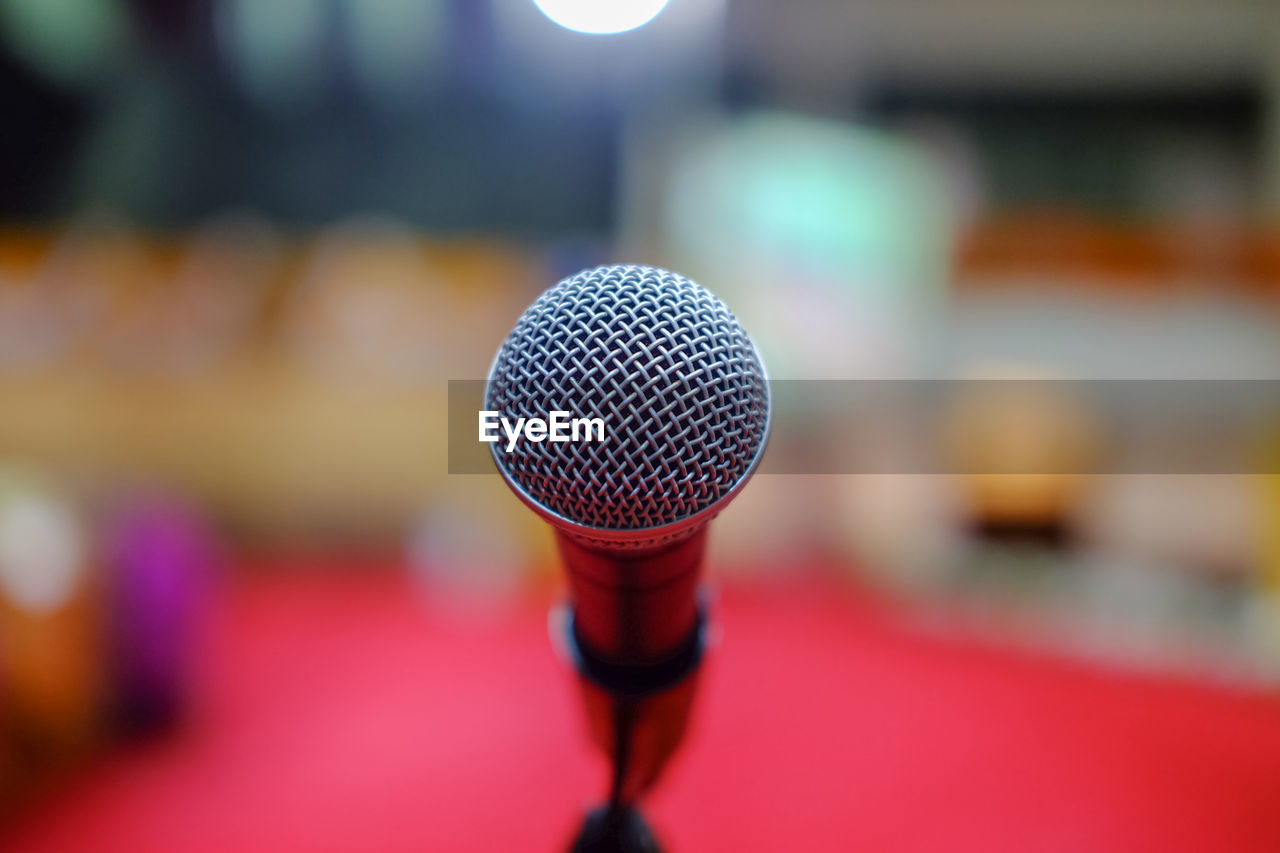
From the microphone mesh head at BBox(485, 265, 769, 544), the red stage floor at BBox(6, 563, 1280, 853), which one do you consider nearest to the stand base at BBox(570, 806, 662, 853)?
the microphone mesh head at BBox(485, 265, 769, 544)

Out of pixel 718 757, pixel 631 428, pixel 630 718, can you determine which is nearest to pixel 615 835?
pixel 630 718

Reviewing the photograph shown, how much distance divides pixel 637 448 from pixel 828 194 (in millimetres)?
2964

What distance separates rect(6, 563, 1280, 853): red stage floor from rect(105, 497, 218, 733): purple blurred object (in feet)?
0.32

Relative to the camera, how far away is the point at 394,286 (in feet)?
9.41

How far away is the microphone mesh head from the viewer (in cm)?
40

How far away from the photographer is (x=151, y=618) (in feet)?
5.84

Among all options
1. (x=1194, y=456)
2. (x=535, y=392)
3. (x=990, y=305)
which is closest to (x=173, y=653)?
(x=535, y=392)

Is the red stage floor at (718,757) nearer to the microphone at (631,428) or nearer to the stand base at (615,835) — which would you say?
the stand base at (615,835)

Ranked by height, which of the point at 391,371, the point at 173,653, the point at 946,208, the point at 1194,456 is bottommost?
the point at 173,653

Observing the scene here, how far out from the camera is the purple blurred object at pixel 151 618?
1693 millimetres

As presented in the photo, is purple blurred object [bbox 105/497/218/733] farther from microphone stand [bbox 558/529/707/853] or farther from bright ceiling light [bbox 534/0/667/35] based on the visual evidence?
bright ceiling light [bbox 534/0/667/35]

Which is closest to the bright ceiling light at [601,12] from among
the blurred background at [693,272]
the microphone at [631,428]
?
the blurred background at [693,272]

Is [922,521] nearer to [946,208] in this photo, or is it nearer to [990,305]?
[990,305]

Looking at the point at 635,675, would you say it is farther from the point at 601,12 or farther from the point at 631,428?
the point at 601,12
